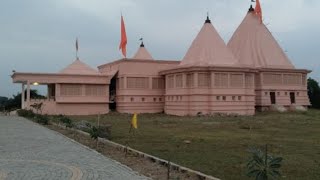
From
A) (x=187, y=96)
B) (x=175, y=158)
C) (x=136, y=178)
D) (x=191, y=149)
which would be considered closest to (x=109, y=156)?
(x=175, y=158)

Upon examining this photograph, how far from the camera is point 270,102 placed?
46.4 m

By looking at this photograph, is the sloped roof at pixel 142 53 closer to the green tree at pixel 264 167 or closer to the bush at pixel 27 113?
the bush at pixel 27 113

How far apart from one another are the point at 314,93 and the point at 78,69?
3397 cm

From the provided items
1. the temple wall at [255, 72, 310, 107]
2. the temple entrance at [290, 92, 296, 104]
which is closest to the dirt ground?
the temple wall at [255, 72, 310, 107]

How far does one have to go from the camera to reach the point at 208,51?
43656 millimetres

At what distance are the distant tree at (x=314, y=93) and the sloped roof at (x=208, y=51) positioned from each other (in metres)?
24.1

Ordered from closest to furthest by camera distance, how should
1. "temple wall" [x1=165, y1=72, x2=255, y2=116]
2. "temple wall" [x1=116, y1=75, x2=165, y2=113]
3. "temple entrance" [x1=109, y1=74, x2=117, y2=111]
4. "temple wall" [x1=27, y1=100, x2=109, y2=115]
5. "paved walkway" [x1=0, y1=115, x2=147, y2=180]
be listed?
1. "paved walkway" [x1=0, y1=115, x2=147, y2=180]
2. "temple wall" [x1=165, y1=72, x2=255, y2=116]
3. "temple wall" [x1=27, y1=100, x2=109, y2=115]
4. "temple wall" [x1=116, y1=75, x2=165, y2=113]
5. "temple entrance" [x1=109, y1=74, x2=117, y2=111]

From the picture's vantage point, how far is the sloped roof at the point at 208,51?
42781 mm

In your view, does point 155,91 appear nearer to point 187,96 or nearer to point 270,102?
point 187,96

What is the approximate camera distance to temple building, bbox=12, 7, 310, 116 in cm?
4156

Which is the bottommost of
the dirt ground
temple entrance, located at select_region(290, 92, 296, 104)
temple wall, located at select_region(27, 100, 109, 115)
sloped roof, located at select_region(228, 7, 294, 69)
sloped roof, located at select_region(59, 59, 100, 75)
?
the dirt ground

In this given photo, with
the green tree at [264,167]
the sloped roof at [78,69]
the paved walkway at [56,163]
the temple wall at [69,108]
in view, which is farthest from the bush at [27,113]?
the green tree at [264,167]

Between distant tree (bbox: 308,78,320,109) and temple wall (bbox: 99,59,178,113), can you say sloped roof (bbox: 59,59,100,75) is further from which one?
distant tree (bbox: 308,78,320,109)

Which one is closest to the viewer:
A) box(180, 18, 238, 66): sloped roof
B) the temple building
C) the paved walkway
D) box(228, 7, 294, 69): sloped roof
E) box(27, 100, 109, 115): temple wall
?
the paved walkway
